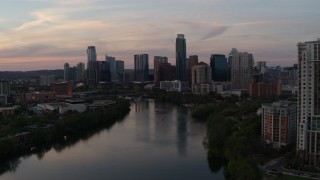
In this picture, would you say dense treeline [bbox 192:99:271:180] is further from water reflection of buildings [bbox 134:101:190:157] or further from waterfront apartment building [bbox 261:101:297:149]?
water reflection of buildings [bbox 134:101:190:157]

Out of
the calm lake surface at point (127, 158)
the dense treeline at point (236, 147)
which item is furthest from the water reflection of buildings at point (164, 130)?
the dense treeline at point (236, 147)

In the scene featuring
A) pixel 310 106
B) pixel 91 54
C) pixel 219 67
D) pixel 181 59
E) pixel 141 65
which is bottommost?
pixel 310 106

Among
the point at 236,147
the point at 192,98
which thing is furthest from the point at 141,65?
the point at 236,147

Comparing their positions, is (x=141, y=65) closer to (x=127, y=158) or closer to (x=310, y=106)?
(x=127, y=158)

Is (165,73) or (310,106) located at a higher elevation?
(165,73)

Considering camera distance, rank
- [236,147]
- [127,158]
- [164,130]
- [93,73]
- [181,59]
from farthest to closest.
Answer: [93,73]
[181,59]
[164,130]
[127,158]
[236,147]

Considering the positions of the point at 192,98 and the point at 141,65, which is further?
the point at 141,65

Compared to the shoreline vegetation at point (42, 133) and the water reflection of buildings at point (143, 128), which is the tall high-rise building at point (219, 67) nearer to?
the water reflection of buildings at point (143, 128)

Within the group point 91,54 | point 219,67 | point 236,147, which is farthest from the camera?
point 91,54
